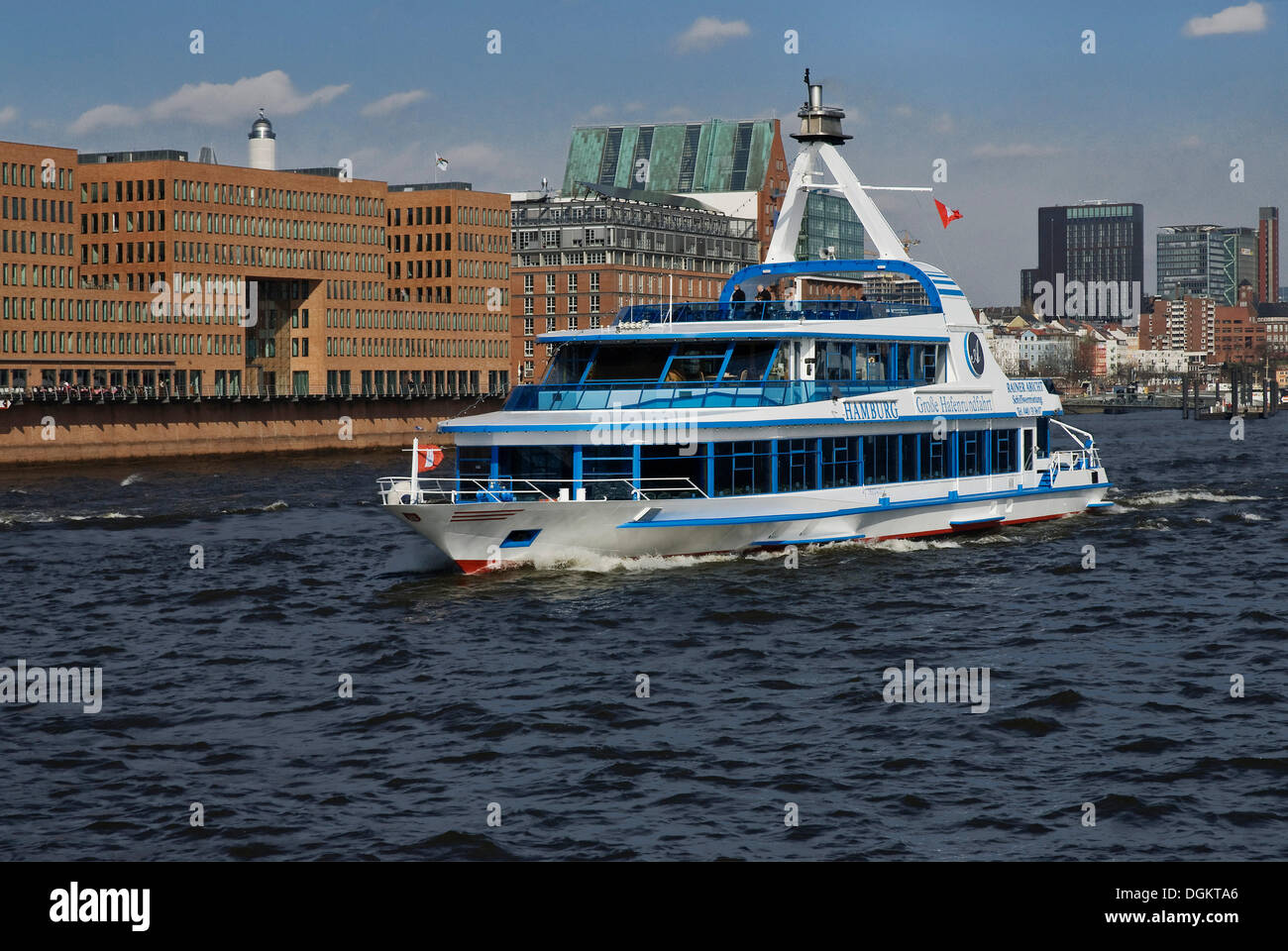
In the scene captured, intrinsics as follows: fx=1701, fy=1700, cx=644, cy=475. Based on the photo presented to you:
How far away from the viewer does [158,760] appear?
24.1m

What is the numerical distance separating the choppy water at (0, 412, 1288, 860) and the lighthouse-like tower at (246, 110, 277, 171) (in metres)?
104

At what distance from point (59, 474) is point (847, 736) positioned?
248 ft

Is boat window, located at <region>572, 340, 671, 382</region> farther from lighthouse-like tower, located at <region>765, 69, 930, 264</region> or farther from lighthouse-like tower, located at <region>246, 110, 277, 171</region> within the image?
lighthouse-like tower, located at <region>246, 110, 277, 171</region>

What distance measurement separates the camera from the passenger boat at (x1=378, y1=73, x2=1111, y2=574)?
39969 millimetres

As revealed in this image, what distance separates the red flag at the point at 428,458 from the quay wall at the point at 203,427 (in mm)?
65187

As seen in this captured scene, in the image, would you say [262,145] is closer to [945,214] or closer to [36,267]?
[36,267]

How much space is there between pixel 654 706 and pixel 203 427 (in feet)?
326

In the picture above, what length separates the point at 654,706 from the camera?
1089 inches

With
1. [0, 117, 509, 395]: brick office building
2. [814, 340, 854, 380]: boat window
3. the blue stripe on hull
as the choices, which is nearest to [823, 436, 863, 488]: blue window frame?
the blue stripe on hull

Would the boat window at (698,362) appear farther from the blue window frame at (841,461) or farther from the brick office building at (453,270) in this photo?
the brick office building at (453,270)

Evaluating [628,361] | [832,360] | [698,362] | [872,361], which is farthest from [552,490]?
[872,361]

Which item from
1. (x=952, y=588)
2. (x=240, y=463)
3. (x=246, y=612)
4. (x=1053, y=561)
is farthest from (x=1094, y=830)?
(x=240, y=463)

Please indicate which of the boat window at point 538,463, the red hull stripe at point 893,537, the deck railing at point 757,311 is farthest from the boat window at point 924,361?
the boat window at point 538,463
